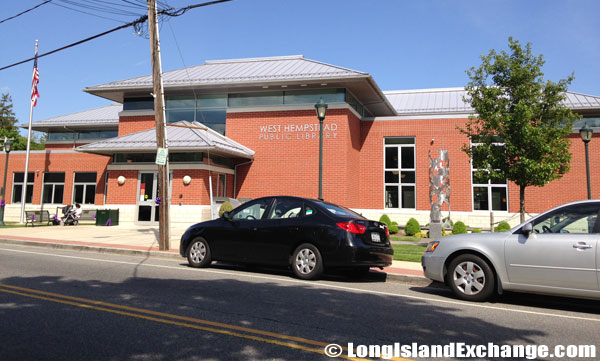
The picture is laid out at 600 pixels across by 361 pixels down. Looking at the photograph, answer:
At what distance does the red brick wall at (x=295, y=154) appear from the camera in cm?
2075

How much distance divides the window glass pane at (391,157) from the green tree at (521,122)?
763cm

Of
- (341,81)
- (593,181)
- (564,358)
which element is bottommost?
(564,358)

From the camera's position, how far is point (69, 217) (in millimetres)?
21812

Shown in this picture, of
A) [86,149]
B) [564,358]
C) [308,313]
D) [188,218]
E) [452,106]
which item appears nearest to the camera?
[564,358]

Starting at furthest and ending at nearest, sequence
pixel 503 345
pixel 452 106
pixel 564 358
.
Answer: pixel 452 106 → pixel 503 345 → pixel 564 358

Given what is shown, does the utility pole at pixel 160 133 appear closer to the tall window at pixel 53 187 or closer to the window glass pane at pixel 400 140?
the window glass pane at pixel 400 140

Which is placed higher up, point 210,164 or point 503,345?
point 210,164

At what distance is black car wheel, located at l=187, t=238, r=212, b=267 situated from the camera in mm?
9273

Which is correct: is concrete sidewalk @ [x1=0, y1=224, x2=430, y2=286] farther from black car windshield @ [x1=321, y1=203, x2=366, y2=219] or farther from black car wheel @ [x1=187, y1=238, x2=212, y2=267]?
black car wheel @ [x1=187, y1=238, x2=212, y2=267]

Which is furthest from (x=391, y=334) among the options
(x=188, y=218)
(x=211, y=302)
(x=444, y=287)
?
(x=188, y=218)

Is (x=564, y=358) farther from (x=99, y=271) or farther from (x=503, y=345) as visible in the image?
(x=99, y=271)

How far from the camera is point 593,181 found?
20906mm

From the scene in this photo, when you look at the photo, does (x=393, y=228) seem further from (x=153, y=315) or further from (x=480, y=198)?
(x=153, y=315)

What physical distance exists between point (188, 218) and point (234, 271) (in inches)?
448
